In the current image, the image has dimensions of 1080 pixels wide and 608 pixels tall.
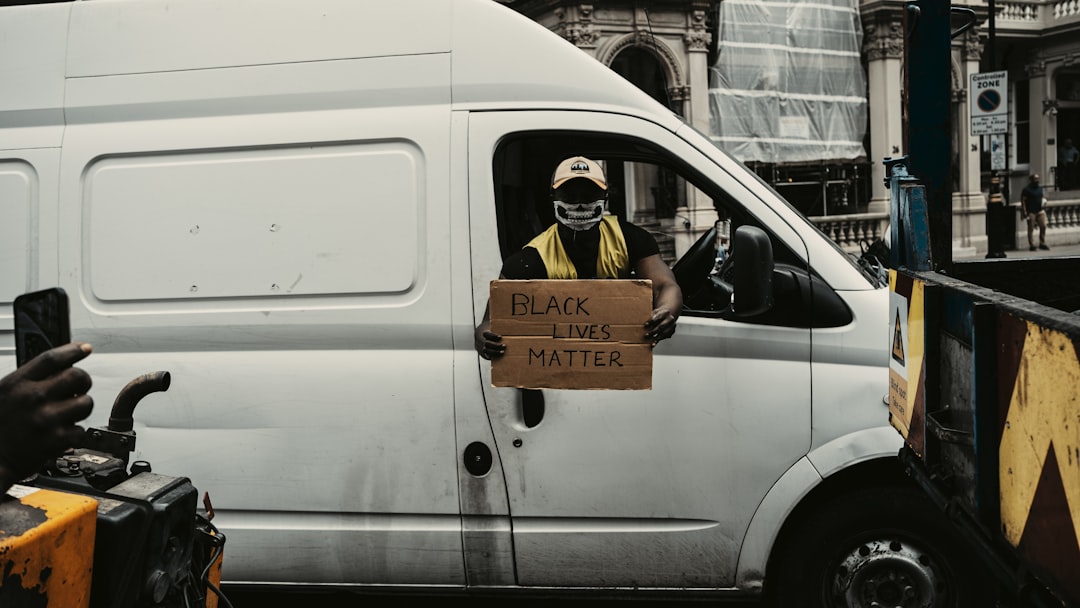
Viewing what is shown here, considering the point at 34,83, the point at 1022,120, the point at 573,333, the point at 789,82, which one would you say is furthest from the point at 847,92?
the point at 34,83

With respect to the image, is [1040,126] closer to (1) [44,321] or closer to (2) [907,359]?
(2) [907,359]

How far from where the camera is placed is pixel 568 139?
3980 mm

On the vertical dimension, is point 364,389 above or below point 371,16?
below

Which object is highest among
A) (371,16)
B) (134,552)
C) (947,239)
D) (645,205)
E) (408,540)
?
(645,205)

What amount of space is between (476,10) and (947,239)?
6.45 ft

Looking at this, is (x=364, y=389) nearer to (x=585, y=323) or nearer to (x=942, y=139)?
(x=585, y=323)

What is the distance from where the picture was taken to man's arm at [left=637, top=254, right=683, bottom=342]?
3.47 m

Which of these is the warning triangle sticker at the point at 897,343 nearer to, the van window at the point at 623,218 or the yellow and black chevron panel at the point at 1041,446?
the van window at the point at 623,218

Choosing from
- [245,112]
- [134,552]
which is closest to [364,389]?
[245,112]

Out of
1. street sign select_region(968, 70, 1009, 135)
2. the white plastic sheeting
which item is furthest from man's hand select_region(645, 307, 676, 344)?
the white plastic sheeting

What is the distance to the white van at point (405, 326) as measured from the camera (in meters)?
3.66

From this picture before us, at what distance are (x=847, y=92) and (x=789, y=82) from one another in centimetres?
182

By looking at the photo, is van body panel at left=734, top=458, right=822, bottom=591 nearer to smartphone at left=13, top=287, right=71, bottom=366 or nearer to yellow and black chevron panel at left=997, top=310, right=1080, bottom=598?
yellow and black chevron panel at left=997, top=310, right=1080, bottom=598

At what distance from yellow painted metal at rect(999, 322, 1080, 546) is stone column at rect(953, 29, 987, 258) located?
84.8 ft
